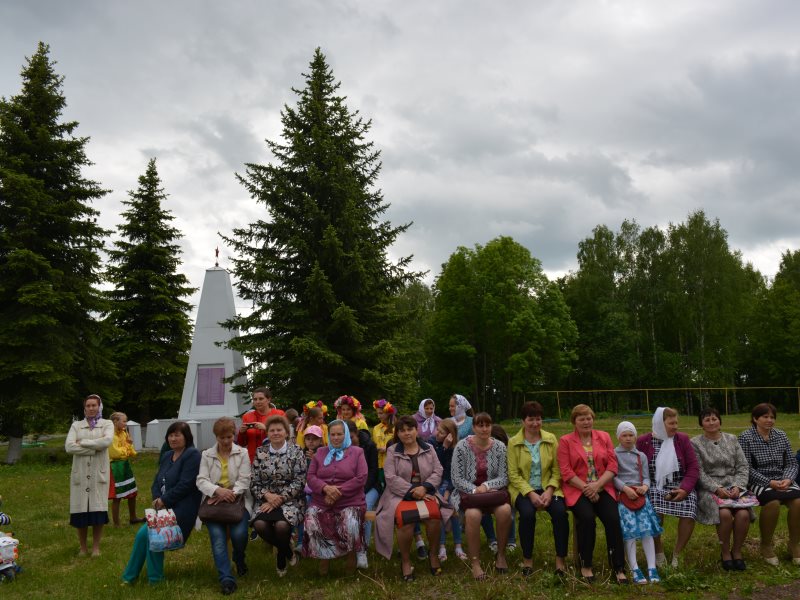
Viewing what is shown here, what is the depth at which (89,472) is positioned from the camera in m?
6.92

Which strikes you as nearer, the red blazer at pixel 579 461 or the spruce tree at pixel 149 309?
the red blazer at pixel 579 461

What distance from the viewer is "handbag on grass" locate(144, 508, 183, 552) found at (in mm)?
5625

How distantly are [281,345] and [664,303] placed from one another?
29.1m

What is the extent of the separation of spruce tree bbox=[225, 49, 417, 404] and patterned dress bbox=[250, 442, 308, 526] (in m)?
9.19

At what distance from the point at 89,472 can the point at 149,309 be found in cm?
1883

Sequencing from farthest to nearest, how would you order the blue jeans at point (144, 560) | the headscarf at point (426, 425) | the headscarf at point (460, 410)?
1. the headscarf at point (426, 425)
2. the headscarf at point (460, 410)
3. the blue jeans at point (144, 560)

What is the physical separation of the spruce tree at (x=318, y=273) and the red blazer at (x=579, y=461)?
10.1 m

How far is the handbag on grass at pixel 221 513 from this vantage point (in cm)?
576

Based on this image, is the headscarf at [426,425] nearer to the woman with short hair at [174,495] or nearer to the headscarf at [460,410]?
the headscarf at [460,410]

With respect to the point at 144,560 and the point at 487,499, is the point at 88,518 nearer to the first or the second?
the point at 144,560

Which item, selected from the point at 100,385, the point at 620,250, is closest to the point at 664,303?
the point at 620,250

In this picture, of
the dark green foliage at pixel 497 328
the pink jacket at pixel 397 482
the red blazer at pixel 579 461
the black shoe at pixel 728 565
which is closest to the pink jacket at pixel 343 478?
the pink jacket at pixel 397 482

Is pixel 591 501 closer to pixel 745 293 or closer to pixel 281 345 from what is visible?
pixel 281 345

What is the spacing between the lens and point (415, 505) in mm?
5906
